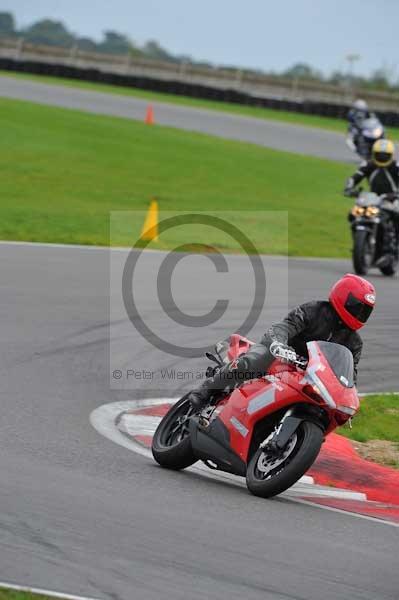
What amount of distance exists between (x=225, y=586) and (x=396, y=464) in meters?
3.44

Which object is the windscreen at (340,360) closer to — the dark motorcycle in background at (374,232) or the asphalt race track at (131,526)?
the asphalt race track at (131,526)

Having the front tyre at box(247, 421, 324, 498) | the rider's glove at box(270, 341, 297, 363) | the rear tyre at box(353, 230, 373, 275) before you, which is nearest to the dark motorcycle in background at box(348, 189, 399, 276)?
the rear tyre at box(353, 230, 373, 275)

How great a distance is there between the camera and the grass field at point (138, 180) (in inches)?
817

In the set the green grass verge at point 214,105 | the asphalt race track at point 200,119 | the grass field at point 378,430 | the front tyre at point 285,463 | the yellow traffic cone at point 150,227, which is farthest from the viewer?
the green grass verge at point 214,105

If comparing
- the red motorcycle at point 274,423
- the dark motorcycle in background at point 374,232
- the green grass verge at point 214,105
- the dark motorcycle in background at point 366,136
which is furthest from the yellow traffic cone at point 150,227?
the green grass verge at point 214,105

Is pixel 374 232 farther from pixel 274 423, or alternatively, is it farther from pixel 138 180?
pixel 138 180

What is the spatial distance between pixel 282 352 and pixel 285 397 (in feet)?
0.87

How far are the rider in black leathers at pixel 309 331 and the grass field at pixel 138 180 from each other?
1105 cm

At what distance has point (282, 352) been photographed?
6.82m

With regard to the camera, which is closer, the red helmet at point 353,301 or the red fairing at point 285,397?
the red fairing at point 285,397

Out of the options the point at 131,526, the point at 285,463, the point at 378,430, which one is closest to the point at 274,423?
the point at 285,463

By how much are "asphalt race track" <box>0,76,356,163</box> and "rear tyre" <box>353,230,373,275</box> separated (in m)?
18.9

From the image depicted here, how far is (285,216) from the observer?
2414 cm

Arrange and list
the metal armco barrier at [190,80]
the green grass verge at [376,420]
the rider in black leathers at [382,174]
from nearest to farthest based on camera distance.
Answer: the green grass verge at [376,420] → the rider in black leathers at [382,174] → the metal armco barrier at [190,80]
